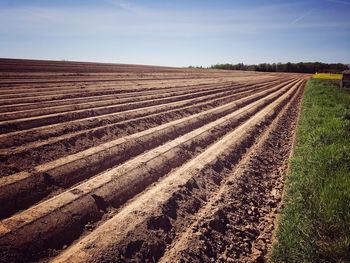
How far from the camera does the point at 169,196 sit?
5117 mm

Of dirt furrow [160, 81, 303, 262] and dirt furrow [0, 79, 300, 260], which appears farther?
dirt furrow [160, 81, 303, 262]

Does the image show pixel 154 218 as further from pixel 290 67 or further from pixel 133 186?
pixel 290 67

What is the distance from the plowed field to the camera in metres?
3.87

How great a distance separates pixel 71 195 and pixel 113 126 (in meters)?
4.19

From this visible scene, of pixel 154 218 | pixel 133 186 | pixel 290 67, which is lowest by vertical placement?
pixel 154 218

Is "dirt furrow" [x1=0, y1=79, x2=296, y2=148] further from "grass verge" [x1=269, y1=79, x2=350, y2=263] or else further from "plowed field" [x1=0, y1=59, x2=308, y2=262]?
"grass verge" [x1=269, y1=79, x2=350, y2=263]

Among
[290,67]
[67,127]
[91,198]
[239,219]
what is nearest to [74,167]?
[91,198]

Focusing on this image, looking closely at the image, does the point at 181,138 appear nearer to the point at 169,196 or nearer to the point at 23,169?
the point at 169,196

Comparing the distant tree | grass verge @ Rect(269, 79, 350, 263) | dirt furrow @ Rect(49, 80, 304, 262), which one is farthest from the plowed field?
the distant tree

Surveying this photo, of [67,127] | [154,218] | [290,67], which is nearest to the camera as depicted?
[154,218]

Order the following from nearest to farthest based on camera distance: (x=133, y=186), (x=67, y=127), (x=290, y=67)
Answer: (x=133, y=186) → (x=67, y=127) → (x=290, y=67)

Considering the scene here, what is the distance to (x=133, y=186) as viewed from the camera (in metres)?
5.41

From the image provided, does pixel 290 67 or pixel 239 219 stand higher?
pixel 290 67

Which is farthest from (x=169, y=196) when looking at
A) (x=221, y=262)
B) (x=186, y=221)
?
(x=221, y=262)
